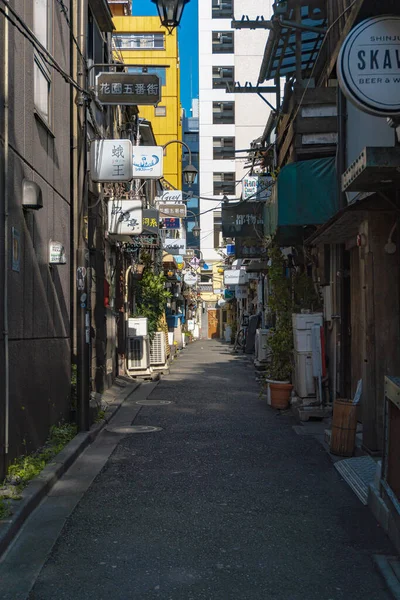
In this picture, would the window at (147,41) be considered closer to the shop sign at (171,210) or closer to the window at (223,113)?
the window at (223,113)

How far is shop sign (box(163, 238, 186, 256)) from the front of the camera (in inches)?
Answer: 1141

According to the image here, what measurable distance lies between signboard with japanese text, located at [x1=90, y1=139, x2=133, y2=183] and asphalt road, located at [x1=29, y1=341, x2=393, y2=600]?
4.97 metres

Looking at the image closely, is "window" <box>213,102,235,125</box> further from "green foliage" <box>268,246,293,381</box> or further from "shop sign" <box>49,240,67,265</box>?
"shop sign" <box>49,240,67,265</box>

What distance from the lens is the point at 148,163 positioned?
17359mm

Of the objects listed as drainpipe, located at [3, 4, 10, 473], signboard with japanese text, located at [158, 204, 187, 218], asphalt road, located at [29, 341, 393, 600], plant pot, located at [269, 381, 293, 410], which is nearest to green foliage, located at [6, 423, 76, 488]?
drainpipe, located at [3, 4, 10, 473]

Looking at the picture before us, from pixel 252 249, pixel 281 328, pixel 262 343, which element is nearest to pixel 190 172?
pixel 252 249

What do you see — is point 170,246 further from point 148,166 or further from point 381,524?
point 381,524

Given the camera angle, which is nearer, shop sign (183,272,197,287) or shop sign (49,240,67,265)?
shop sign (49,240,67,265)

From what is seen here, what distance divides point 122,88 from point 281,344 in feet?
19.3

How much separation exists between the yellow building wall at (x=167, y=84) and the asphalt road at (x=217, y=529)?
4038cm

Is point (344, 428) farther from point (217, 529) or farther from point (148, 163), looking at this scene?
point (148, 163)

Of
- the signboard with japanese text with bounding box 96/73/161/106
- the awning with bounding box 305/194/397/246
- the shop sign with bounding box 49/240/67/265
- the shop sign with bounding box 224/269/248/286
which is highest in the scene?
the signboard with japanese text with bounding box 96/73/161/106

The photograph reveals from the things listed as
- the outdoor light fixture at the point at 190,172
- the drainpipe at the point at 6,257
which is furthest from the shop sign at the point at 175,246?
the drainpipe at the point at 6,257

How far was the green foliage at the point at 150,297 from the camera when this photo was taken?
21.6m
